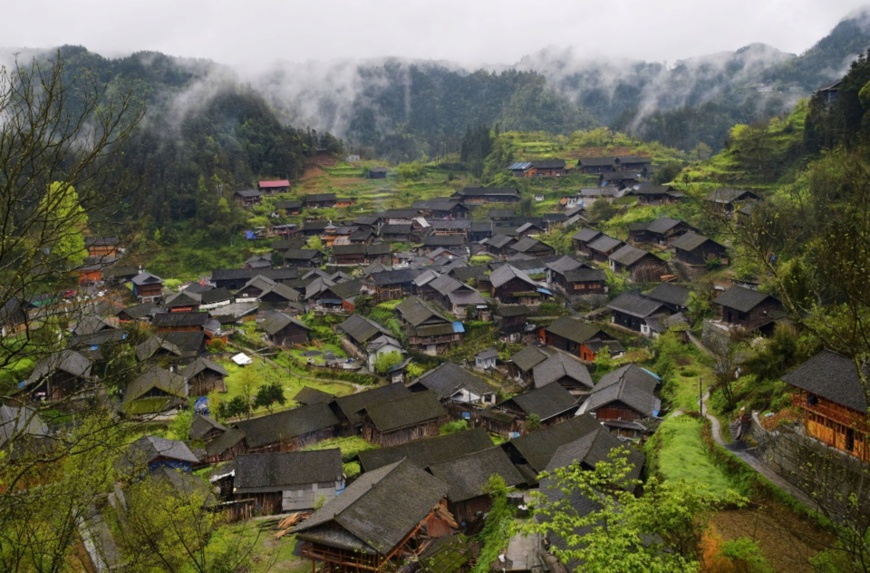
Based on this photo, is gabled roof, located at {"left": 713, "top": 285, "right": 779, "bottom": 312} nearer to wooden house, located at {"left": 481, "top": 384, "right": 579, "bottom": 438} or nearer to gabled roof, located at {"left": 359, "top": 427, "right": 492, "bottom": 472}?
wooden house, located at {"left": 481, "top": 384, "right": 579, "bottom": 438}

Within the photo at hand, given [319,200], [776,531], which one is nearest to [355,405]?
[776,531]

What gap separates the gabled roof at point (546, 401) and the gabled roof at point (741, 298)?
11.0 m

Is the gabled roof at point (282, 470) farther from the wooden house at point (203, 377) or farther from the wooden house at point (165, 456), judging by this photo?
the wooden house at point (203, 377)

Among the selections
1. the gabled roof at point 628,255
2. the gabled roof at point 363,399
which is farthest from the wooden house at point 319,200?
the gabled roof at point 363,399

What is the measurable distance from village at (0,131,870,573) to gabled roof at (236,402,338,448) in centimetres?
11

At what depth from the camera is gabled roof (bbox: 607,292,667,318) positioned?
41.5m

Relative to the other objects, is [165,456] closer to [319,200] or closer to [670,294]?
[670,294]

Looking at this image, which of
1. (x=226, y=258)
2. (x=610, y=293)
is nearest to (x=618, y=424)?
(x=610, y=293)

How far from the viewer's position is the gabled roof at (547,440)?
89.5 feet

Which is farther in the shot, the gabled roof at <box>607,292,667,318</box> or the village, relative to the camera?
the gabled roof at <box>607,292,667,318</box>

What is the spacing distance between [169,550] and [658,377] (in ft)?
93.1

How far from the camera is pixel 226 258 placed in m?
71.5

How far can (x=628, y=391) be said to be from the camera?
3209 centimetres

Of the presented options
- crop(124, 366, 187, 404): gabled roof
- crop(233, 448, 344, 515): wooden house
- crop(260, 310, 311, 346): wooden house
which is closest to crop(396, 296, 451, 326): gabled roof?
crop(260, 310, 311, 346): wooden house
